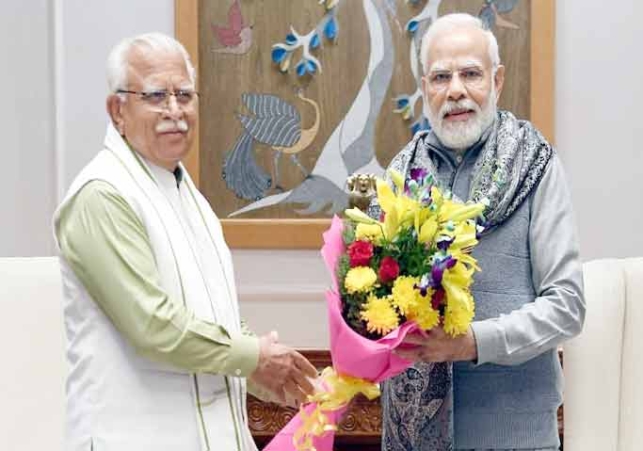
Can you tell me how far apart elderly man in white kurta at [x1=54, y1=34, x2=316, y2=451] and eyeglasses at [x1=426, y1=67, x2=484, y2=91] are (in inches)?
21.5

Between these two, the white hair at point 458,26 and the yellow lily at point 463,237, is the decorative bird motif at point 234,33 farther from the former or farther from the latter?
the yellow lily at point 463,237

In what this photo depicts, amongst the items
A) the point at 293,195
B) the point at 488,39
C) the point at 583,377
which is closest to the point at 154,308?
the point at 488,39

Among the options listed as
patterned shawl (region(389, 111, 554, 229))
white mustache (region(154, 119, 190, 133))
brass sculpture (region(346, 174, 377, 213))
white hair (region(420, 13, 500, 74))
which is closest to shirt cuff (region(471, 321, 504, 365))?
A: patterned shawl (region(389, 111, 554, 229))

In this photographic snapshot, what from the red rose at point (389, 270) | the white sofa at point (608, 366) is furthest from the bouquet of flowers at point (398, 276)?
the white sofa at point (608, 366)

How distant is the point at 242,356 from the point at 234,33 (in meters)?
1.90

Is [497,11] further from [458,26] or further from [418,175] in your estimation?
[418,175]

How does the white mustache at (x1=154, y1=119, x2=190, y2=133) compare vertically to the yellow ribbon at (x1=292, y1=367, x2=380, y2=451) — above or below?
above

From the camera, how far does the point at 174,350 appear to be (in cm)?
206

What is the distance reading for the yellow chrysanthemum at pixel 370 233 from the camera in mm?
1995

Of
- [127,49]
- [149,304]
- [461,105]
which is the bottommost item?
[149,304]

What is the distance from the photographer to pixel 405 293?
1.92 meters

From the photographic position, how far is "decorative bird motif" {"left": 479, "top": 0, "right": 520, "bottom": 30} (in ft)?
12.2

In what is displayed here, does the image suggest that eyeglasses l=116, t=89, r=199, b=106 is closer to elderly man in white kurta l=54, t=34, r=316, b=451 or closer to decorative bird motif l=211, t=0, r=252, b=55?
elderly man in white kurta l=54, t=34, r=316, b=451

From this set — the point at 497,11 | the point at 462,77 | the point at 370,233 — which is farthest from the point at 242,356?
the point at 497,11
